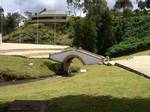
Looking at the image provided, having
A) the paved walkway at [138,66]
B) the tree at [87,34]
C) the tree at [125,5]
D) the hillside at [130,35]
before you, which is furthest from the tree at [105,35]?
the paved walkway at [138,66]

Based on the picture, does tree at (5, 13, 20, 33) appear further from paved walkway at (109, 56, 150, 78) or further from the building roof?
paved walkway at (109, 56, 150, 78)

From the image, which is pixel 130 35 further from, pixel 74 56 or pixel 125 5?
pixel 125 5

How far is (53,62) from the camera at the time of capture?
49938 millimetres

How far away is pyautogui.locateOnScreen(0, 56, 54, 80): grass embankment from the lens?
42.5m

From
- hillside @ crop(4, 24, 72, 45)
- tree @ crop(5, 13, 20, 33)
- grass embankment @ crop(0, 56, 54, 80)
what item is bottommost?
grass embankment @ crop(0, 56, 54, 80)

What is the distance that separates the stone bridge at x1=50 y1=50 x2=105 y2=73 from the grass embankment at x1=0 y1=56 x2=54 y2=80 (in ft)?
7.05

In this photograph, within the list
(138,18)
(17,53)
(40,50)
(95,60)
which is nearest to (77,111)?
(95,60)

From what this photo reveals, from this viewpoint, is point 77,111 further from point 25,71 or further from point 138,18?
point 138,18

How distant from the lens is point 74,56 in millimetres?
50812

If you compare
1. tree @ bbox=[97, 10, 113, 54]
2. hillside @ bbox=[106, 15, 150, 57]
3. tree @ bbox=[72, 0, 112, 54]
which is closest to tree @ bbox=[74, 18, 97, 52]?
tree @ bbox=[72, 0, 112, 54]

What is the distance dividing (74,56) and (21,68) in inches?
325

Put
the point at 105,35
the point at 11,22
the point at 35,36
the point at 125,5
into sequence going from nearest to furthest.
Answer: the point at 105,35
the point at 125,5
the point at 35,36
the point at 11,22

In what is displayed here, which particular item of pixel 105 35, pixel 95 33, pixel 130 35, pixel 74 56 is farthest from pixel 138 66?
pixel 130 35

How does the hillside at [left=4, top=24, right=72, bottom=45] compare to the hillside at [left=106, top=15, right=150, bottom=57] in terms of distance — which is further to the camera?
the hillside at [left=4, top=24, right=72, bottom=45]
